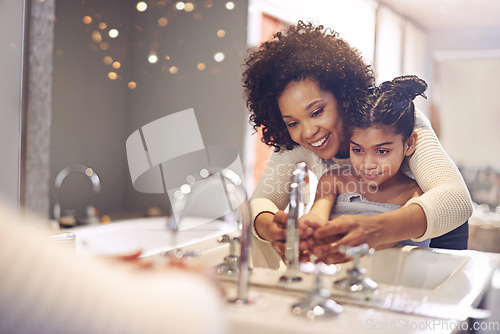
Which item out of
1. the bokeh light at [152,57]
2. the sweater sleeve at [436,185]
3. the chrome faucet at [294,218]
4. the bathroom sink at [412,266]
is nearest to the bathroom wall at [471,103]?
the sweater sleeve at [436,185]

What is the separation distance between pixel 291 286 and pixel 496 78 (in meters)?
0.50

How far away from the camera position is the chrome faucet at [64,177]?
1.05 meters

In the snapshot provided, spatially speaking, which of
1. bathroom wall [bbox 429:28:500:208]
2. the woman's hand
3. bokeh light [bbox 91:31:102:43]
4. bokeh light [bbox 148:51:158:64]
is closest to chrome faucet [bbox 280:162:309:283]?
the woman's hand

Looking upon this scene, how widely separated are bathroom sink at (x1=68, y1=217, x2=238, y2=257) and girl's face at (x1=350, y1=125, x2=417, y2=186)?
0.26 metres

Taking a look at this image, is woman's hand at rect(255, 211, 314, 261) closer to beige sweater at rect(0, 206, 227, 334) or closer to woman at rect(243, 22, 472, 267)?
woman at rect(243, 22, 472, 267)

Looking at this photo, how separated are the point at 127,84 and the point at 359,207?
0.52 m

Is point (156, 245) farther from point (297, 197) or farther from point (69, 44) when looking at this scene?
point (69, 44)

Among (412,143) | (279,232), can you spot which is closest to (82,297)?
(279,232)

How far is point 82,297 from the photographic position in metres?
0.42

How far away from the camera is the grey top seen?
36.5 inches

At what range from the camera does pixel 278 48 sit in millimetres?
938

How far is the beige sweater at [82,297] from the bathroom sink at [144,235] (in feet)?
1.50

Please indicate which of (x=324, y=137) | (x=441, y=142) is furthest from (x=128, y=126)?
(x=441, y=142)

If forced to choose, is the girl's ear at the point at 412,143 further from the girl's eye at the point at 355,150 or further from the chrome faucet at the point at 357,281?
the chrome faucet at the point at 357,281
